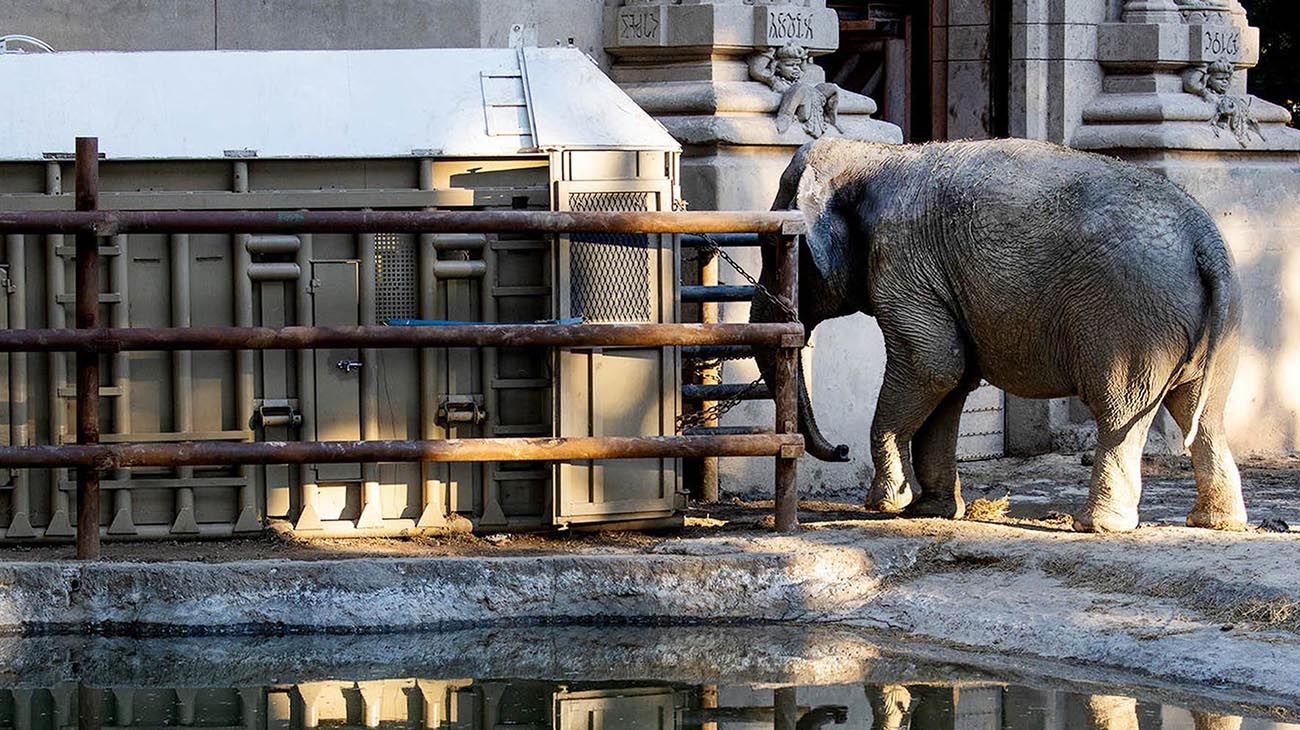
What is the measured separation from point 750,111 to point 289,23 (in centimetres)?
248

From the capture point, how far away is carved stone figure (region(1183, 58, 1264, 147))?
1314cm

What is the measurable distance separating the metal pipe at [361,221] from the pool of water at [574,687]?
1602 mm

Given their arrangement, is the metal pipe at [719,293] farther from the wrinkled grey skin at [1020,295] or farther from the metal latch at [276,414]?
the metal latch at [276,414]

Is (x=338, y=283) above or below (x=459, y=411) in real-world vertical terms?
above

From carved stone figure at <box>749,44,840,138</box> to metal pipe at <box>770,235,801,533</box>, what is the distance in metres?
2.63

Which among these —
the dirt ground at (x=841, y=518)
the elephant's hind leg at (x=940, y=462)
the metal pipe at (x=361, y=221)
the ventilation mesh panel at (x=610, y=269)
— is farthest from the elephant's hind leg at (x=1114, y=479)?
the ventilation mesh panel at (x=610, y=269)

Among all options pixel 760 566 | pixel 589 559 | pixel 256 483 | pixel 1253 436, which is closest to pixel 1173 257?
pixel 760 566

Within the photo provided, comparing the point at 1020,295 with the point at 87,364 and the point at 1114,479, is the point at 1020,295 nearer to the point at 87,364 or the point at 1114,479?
the point at 1114,479

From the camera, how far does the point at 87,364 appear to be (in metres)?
8.35

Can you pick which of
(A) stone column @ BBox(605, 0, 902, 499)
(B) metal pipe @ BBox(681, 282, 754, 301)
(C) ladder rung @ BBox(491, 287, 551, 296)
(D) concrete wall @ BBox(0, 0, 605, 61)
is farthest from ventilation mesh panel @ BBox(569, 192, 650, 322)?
(D) concrete wall @ BBox(0, 0, 605, 61)

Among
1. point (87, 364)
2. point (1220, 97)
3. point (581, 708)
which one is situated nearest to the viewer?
point (581, 708)

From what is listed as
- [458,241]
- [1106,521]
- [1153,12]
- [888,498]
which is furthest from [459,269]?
[1153,12]

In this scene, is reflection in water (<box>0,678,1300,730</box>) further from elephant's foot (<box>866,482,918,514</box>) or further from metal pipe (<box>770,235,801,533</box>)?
elephant's foot (<box>866,482,918,514</box>)

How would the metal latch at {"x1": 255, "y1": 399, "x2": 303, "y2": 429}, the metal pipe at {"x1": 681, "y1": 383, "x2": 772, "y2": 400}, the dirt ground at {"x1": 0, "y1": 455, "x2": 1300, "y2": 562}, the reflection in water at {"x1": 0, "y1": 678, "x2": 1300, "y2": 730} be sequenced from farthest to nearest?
the metal pipe at {"x1": 681, "y1": 383, "x2": 772, "y2": 400} → the metal latch at {"x1": 255, "y1": 399, "x2": 303, "y2": 429} → the dirt ground at {"x1": 0, "y1": 455, "x2": 1300, "y2": 562} → the reflection in water at {"x1": 0, "y1": 678, "x2": 1300, "y2": 730}
